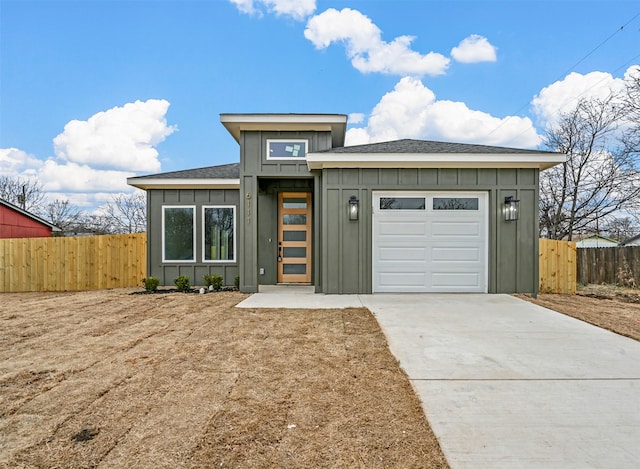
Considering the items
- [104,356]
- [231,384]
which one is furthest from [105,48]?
[231,384]

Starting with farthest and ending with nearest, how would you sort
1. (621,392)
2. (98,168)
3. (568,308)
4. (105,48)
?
(98,168), (105,48), (568,308), (621,392)

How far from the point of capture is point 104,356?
365cm

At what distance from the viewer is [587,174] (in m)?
14.0

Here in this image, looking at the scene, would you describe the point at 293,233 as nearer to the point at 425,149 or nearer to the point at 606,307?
the point at 425,149

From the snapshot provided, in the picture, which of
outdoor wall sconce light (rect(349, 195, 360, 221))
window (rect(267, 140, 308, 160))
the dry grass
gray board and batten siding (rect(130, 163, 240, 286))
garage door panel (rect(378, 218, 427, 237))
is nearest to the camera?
the dry grass

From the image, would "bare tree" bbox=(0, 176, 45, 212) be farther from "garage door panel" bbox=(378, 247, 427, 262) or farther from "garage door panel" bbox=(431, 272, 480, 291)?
"garage door panel" bbox=(431, 272, 480, 291)

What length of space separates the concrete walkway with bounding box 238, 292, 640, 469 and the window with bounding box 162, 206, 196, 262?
Answer: 592 cm

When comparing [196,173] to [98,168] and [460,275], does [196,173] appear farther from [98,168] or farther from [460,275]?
[98,168]

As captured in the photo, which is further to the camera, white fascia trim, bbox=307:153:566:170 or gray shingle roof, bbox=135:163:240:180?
gray shingle roof, bbox=135:163:240:180

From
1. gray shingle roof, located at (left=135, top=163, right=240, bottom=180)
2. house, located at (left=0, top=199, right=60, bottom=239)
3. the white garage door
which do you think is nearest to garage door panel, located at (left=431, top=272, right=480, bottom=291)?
the white garage door

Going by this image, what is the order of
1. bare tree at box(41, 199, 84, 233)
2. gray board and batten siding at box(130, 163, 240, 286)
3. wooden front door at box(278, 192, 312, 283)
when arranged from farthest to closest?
bare tree at box(41, 199, 84, 233) → gray board and batten siding at box(130, 163, 240, 286) → wooden front door at box(278, 192, 312, 283)

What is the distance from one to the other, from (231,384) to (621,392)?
3.18 m

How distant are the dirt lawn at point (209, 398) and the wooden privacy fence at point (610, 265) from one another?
9.17 m

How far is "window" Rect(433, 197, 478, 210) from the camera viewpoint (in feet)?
23.2
